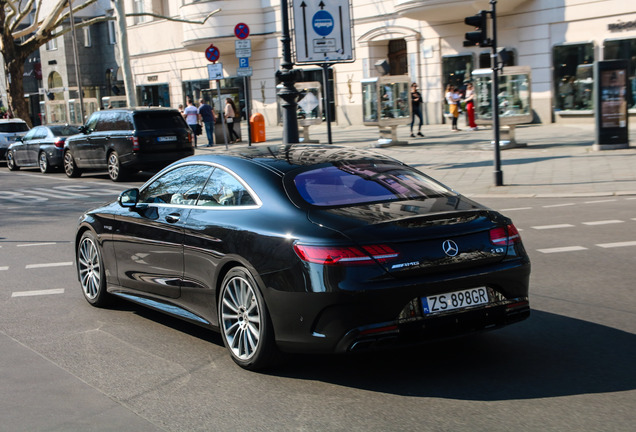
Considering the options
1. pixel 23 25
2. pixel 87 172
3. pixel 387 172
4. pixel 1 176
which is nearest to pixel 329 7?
pixel 87 172

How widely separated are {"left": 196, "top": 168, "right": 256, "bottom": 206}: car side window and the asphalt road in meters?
1.03

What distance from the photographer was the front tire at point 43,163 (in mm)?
25172

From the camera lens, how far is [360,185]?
18.6 ft

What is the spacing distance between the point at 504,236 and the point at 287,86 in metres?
13.3

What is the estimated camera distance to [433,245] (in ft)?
16.3

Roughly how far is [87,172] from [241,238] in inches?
785

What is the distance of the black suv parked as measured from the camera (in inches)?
807

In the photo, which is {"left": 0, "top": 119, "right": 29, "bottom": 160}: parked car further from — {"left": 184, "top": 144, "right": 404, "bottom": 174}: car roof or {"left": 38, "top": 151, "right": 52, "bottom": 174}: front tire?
{"left": 184, "top": 144, "right": 404, "bottom": 174}: car roof

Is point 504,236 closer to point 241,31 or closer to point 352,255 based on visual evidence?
point 352,255

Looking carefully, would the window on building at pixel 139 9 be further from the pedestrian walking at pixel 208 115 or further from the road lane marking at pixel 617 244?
the road lane marking at pixel 617 244

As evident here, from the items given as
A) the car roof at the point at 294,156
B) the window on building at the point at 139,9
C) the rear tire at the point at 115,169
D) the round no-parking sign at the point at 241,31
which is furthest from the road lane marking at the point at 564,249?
the window on building at the point at 139,9

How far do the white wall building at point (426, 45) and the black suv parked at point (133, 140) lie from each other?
9004mm

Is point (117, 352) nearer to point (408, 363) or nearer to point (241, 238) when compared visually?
point (241, 238)

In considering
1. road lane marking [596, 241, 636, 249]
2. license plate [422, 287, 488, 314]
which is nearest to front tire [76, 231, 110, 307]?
license plate [422, 287, 488, 314]
